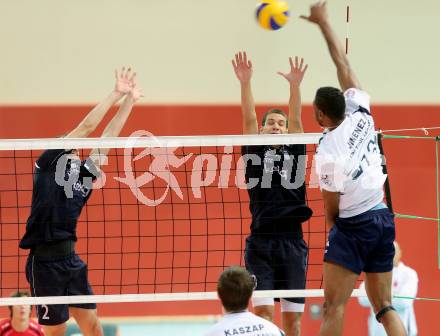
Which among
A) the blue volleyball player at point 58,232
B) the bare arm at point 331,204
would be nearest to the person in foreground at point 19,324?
the blue volleyball player at point 58,232

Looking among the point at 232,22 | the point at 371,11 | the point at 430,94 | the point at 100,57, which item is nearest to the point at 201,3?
the point at 232,22

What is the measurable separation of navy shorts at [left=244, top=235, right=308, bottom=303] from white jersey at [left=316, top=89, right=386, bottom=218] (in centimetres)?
130

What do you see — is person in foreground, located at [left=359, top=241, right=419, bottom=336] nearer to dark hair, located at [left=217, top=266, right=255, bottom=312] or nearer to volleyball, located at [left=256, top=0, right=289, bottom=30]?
volleyball, located at [left=256, top=0, right=289, bottom=30]

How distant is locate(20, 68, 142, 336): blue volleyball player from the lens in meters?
7.50

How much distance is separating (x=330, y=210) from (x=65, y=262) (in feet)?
8.83

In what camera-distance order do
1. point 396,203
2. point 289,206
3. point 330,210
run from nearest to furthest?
1. point 330,210
2. point 289,206
3. point 396,203

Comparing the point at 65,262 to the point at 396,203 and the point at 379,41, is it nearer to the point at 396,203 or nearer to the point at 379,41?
the point at 396,203

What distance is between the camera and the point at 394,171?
42.6 ft

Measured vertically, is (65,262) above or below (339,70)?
below

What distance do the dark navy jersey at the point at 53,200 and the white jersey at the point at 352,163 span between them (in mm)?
2525

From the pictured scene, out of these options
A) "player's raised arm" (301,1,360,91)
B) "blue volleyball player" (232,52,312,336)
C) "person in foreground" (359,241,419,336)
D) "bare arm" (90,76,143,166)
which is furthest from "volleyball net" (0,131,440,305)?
"player's raised arm" (301,1,360,91)

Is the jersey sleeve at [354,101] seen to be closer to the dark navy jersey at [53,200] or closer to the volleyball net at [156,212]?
the dark navy jersey at [53,200]

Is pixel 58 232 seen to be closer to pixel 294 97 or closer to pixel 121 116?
pixel 121 116

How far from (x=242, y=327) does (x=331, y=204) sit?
1.44 metres
